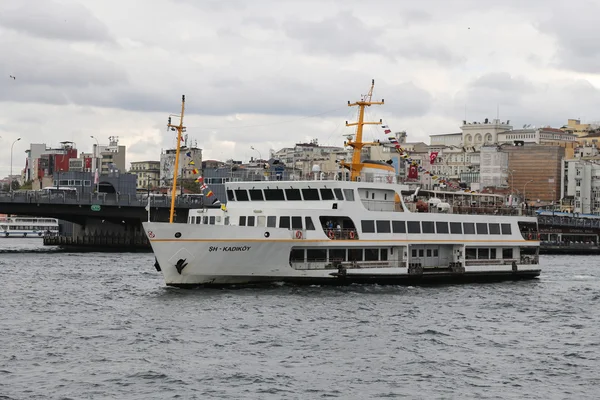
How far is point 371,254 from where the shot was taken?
58.8 metres

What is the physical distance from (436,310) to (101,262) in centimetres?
4680

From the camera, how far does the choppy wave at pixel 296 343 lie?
34.0 meters

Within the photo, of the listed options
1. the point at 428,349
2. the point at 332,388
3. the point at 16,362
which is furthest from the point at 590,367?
the point at 16,362

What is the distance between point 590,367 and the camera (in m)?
38.3

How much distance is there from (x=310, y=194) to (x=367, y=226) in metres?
3.60

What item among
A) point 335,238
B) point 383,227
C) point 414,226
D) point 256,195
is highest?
point 256,195

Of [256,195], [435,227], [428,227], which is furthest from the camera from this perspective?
[435,227]

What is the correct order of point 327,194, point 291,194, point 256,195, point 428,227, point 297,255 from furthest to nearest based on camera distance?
point 428,227 → point 256,195 → point 291,194 → point 327,194 → point 297,255

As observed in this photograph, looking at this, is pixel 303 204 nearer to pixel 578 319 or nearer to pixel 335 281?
pixel 335 281

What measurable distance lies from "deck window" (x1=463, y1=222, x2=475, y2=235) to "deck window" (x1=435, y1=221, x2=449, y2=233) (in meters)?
1.99

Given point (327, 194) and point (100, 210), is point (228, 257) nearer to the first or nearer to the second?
point (327, 194)

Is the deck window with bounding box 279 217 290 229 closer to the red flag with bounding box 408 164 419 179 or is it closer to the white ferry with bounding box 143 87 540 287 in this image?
the white ferry with bounding box 143 87 540 287

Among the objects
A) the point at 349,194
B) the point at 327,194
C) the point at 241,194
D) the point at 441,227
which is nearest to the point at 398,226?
the point at 349,194

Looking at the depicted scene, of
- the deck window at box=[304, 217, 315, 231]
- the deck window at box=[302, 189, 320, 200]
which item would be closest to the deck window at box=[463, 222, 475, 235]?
the deck window at box=[302, 189, 320, 200]
